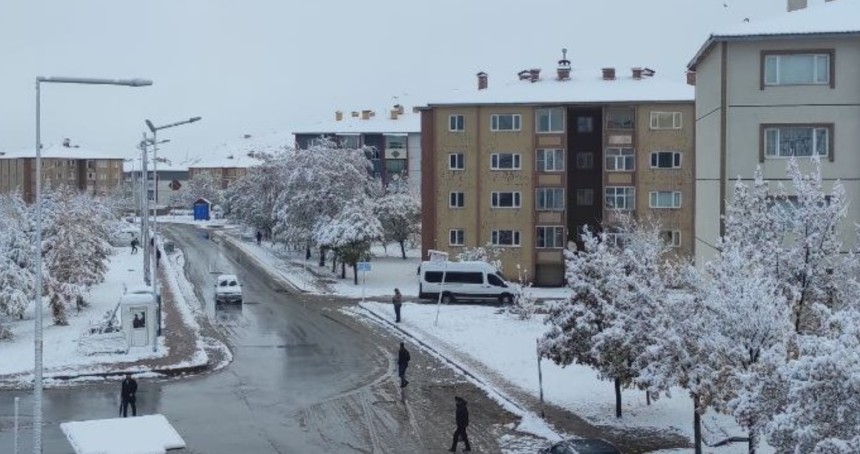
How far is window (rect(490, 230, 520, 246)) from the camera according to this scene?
5853 cm

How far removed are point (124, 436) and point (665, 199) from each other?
1759 inches

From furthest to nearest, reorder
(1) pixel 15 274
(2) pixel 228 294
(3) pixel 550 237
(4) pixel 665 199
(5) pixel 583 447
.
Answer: (4) pixel 665 199 < (3) pixel 550 237 < (2) pixel 228 294 < (1) pixel 15 274 < (5) pixel 583 447

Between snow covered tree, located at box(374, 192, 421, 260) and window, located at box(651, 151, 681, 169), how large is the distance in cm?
1931

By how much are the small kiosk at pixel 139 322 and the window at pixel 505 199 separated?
27843 mm

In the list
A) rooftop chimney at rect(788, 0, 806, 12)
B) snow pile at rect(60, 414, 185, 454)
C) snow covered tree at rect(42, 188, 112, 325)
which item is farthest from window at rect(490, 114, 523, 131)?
Result: snow pile at rect(60, 414, 185, 454)

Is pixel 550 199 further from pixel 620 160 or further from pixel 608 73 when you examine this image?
pixel 608 73

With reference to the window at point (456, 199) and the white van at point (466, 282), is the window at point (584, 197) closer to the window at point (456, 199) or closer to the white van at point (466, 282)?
the window at point (456, 199)

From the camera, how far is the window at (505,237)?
58.5 meters

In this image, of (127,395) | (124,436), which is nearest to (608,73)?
(127,395)

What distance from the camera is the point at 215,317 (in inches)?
1709

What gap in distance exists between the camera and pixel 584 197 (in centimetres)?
5903

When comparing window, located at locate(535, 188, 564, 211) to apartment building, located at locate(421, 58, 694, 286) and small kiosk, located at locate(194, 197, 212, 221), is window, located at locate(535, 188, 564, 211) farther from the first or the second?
small kiosk, located at locate(194, 197, 212, 221)

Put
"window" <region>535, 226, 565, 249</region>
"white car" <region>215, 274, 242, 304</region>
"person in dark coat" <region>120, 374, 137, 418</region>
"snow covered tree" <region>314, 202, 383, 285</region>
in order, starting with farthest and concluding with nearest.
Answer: "window" <region>535, 226, 565, 249</region>, "snow covered tree" <region>314, 202, 383, 285</region>, "white car" <region>215, 274, 242, 304</region>, "person in dark coat" <region>120, 374, 137, 418</region>

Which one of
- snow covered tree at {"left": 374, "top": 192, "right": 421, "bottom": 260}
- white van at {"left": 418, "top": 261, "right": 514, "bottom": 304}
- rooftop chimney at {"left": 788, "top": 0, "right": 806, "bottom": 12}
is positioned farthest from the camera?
snow covered tree at {"left": 374, "top": 192, "right": 421, "bottom": 260}
